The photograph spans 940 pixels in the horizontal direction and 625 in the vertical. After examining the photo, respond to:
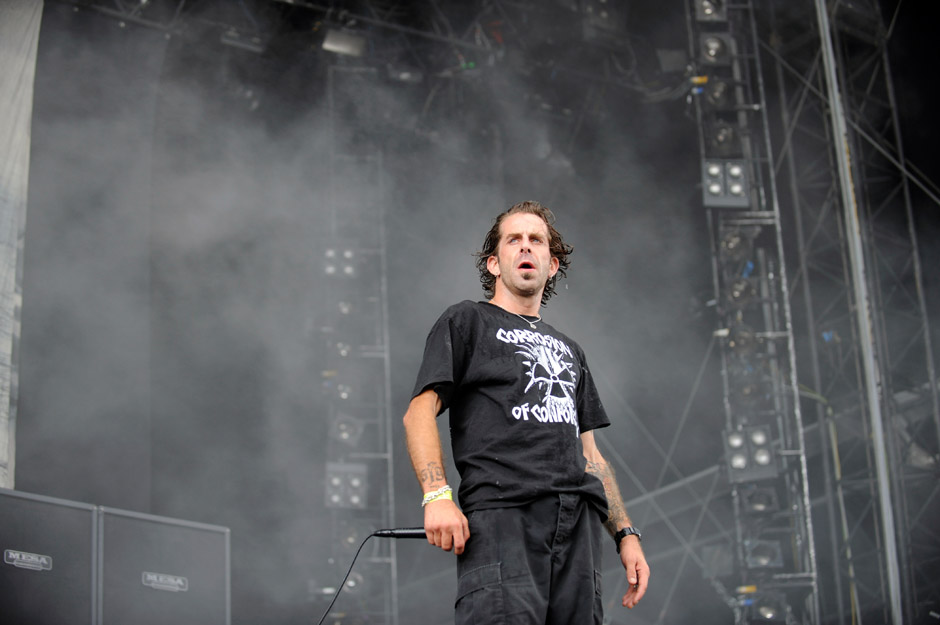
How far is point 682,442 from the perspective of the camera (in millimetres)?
6863

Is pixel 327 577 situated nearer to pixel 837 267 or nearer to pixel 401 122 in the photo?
pixel 401 122

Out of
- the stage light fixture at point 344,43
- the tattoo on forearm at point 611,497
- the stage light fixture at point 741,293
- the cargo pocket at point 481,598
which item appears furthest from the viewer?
the stage light fixture at point 344,43

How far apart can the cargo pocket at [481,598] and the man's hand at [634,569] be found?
341 millimetres

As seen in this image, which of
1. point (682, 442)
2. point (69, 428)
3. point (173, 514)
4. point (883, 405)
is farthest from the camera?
point (682, 442)

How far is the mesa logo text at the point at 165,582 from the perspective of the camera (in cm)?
305

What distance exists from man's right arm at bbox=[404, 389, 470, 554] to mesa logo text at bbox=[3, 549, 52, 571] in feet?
4.91

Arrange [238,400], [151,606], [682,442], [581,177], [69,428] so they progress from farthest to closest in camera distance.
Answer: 1. [581,177]
2. [682,442]
3. [238,400]
4. [69,428]
5. [151,606]

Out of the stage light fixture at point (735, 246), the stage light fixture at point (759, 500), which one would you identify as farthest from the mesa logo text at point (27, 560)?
the stage light fixture at point (735, 246)

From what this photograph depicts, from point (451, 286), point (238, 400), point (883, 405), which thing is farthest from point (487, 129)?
point (883, 405)

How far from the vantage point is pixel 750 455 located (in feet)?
17.8

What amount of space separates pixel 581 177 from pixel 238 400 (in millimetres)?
3171

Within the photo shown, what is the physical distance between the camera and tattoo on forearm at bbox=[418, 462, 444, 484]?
1649mm

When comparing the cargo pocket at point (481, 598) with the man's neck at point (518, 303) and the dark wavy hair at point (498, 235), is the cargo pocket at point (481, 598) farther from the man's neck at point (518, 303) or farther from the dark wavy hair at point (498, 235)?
the dark wavy hair at point (498, 235)

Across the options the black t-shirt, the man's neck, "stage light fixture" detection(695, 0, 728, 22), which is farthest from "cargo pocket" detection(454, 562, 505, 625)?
"stage light fixture" detection(695, 0, 728, 22)
